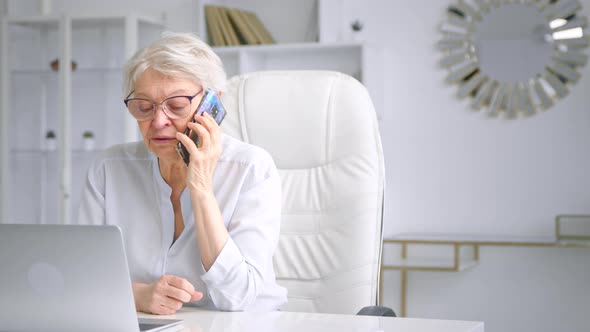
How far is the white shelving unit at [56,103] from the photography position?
3906mm

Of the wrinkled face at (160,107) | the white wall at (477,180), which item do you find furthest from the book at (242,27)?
the wrinkled face at (160,107)

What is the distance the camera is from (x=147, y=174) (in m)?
1.68

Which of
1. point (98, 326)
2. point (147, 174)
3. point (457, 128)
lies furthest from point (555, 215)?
point (98, 326)

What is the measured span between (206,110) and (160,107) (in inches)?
3.9

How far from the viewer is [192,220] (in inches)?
61.5

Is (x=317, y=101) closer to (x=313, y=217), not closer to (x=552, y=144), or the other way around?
(x=313, y=217)

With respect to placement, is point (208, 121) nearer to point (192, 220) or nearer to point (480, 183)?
point (192, 220)

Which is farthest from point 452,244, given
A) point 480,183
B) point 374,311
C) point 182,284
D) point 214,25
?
point 182,284

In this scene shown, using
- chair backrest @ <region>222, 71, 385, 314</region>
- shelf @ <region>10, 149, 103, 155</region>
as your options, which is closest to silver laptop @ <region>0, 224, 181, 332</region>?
chair backrest @ <region>222, 71, 385, 314</region>

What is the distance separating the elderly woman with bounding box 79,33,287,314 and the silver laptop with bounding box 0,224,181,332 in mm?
356

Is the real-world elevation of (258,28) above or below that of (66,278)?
above

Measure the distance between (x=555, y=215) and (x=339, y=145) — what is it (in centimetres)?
195

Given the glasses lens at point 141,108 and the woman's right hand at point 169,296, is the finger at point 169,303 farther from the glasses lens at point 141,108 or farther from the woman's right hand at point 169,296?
the glasses lens at point 141,108

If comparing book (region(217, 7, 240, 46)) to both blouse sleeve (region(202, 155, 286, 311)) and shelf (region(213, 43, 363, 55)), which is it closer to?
shelf (region(213, 43, 363, 55))
